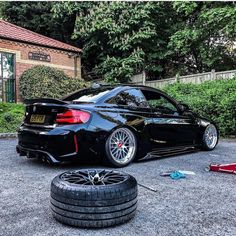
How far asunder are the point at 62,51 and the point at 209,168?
45.9 feet

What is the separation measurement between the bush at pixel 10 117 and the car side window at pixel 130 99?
5.08 metres

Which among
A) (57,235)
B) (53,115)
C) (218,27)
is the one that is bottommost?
A: (57,235)

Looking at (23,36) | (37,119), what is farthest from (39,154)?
(23,36)

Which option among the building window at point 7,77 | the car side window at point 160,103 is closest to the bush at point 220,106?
the car side window at point 160,103

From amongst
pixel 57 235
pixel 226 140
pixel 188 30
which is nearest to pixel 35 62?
pixel 188 30

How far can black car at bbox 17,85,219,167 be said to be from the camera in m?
4.63

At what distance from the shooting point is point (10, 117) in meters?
10.3

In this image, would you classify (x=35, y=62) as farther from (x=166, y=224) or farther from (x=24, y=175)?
(x=166, y=224)

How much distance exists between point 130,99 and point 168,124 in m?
0.89

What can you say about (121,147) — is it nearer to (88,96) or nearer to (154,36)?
(88,96)

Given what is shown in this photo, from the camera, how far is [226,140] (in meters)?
8.61

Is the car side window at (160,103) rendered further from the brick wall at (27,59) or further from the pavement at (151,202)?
the brick wall at (27,59)

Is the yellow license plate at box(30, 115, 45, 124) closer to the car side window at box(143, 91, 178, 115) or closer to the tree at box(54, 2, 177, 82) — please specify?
the car side window at box(143, 91, 178, 115)

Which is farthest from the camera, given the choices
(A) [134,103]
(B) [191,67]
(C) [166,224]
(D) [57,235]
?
(B) [191,67]
